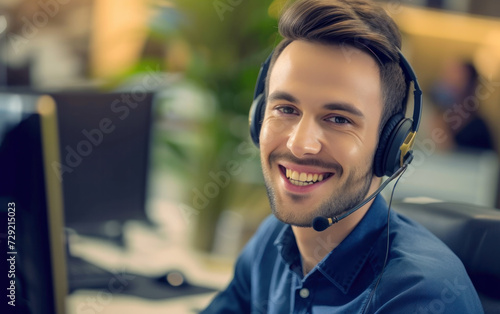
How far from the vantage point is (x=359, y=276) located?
0.88 metres

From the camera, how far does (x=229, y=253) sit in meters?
1.88

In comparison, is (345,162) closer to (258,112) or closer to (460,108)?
(258,112)

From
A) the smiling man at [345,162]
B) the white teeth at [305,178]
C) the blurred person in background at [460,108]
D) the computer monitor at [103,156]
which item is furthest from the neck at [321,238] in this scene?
the blurred person in background at [460,108]

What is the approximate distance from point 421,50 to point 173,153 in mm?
1914

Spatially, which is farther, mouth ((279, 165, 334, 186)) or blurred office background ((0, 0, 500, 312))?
blurred office background ((0, 0, 500, 312))

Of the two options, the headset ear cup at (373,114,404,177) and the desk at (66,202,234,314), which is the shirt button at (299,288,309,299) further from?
the desk at (66,202,234,314)

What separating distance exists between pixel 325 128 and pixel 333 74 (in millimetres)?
79

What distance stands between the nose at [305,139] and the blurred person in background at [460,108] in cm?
255

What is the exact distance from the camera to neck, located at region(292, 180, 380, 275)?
907 millimetres

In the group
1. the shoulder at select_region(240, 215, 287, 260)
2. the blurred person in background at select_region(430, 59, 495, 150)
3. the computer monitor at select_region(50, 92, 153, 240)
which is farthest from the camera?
the blurred person in background at select_region(430, 59, 495, 150)

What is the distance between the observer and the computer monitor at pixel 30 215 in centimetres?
85

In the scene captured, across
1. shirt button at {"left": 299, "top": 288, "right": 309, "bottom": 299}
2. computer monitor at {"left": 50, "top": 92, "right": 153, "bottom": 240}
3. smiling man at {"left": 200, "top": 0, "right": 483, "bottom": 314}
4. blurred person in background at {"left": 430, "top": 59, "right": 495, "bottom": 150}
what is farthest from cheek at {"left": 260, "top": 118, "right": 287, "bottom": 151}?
blurred person in background at {"left": 430, "top": 59, "right": 495, "bottom": 150}

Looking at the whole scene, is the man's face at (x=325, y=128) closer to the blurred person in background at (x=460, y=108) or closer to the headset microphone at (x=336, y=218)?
the headset microphone at (x=336, y=218)

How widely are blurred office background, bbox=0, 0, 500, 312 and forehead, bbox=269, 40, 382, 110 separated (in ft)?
0.88
